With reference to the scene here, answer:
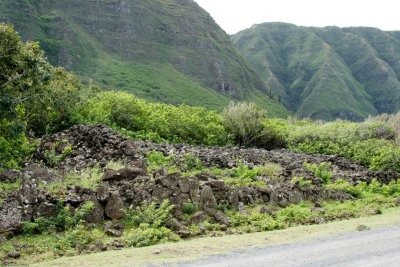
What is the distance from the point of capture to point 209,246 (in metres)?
12.3

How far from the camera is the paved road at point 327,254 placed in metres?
10.3

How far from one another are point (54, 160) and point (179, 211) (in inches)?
328

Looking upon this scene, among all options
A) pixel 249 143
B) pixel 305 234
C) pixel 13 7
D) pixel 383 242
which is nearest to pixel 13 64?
pixel 305 234

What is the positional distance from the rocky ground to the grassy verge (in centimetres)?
165

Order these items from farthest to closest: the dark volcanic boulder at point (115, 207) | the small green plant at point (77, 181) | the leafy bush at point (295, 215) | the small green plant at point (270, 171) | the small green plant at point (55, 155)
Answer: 1. the small green plant at point (270, 171)
2. the small green plant at point (55, 155)
3. the leafy bush at point (295, 215)
4. the small green plant at point (77, 181)
5. the dark volcanic boulder at point (115, 207)

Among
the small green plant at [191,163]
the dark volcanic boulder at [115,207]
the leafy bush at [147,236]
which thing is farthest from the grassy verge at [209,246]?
the small green plant at [191,163]

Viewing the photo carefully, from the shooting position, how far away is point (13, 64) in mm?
14695

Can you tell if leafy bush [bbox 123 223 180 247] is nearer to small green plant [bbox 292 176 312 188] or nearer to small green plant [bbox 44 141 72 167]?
small green plant [bbox 292 176 312 188]

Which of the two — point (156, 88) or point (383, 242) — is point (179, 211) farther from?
point (156, 88)

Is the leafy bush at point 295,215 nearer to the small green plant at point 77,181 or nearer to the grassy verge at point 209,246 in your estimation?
the grassy verge at point 209,246

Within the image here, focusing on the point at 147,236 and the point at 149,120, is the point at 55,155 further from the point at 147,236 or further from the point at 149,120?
the point at 149,120

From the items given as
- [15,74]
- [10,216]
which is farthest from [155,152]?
[10,216]

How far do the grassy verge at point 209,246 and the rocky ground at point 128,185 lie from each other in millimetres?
1648

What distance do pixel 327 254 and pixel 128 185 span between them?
7.64 meters
